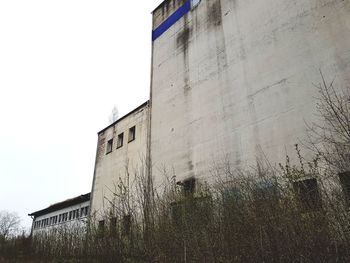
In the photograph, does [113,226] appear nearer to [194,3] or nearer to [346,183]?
[346,183]

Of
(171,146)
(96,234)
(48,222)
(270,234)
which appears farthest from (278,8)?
(48,222)

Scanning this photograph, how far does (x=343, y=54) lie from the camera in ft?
31.6

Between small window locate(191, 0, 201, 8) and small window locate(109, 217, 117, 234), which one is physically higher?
small window locate(191, 0, 201, 8)

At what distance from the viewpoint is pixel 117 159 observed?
18.2 m

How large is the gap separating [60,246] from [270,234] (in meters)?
7.98

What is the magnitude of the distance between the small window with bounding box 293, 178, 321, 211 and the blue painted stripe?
12857 mm

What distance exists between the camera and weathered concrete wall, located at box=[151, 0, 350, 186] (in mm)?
10148

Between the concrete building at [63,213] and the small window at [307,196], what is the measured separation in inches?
667

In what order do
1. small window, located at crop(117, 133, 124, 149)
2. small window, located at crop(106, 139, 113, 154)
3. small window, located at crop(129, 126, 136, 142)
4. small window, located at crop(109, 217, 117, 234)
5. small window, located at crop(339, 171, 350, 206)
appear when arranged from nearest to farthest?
small window, located at crop(339, 171, 350, 206)
small window, located at crop(109, 217, 117, 234)
small window, located at crop(129, 126, 136, 142)
small window, located at crop(117, 133, 124, 149)
small window, located at crop(106, 139, 113, 154)

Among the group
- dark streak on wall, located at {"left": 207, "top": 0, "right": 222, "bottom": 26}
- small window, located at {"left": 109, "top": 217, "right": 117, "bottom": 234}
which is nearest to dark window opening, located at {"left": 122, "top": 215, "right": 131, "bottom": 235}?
small window, located at {"left": 109, "top": 217, "right": 117, "bottom": 234}

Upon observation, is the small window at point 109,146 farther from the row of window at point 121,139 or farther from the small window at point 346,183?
the small window at point 346,183

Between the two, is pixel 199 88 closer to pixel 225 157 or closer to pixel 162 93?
pixel 162 93

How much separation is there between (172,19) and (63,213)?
18.3 metres

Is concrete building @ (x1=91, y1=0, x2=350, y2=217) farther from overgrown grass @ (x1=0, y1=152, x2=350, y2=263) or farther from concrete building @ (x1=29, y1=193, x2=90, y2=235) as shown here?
concrete building @ (x1=29, y1=193, x2=90, y2=235)
